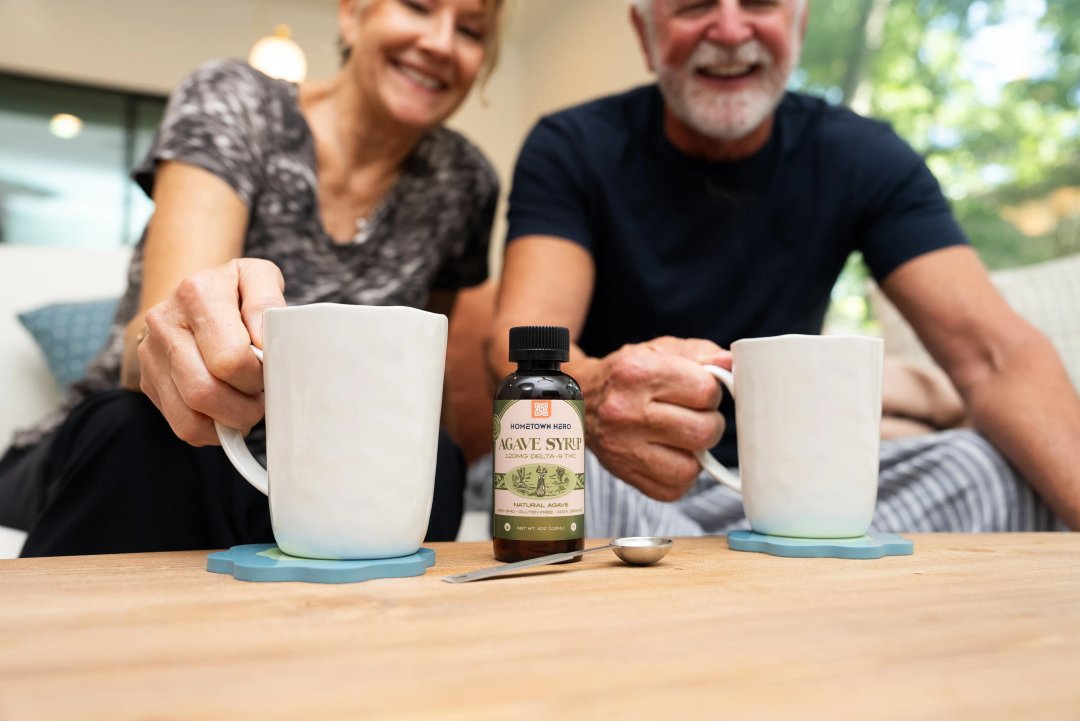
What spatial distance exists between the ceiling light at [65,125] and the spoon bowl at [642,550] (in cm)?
512

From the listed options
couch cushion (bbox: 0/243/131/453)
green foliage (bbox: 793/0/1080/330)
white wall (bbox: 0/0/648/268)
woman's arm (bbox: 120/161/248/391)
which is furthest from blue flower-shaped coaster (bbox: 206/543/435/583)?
white wall (bbox: 0/0/648/268)

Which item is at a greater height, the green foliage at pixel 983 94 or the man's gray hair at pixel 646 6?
the green foliage at pixel 983 94

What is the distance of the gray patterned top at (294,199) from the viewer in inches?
40.5

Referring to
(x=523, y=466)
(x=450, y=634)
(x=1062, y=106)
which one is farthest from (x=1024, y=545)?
(x=1062, y=106)

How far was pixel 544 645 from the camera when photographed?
0.34 meters

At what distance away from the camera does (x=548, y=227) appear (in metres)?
1.18

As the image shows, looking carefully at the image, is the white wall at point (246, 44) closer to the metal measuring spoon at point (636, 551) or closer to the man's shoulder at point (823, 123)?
the man's shoulder at point (823, 123)

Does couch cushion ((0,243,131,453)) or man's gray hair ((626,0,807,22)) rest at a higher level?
man's gray hair ((626,0,807,22))

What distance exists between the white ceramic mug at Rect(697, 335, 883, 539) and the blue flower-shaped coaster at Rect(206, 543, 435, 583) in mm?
256

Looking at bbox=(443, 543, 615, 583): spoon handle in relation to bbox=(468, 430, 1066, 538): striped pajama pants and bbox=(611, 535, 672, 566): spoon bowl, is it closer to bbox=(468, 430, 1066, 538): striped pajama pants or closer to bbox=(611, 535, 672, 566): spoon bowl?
bbox=(611, 535, 672, 566): spoon bowl

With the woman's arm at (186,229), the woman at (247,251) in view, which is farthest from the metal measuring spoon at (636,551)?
the woman's arm at (186,229)

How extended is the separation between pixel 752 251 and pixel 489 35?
0.50 m

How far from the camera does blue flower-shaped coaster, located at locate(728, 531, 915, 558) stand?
0.58 meters

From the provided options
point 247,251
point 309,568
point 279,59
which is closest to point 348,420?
point 309,568
